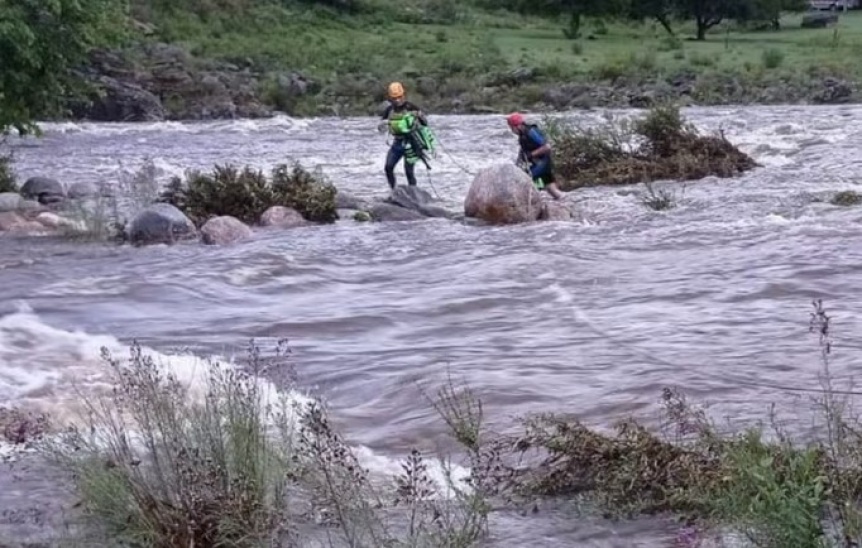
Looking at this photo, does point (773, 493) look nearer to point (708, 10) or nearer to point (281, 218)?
point (281, 218)

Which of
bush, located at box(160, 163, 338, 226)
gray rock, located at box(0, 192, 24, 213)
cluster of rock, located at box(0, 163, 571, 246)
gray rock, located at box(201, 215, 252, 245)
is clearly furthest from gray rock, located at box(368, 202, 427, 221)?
gray rock, located at box(0, 192, 24, 213)

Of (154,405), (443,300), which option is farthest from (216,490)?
(443,300)

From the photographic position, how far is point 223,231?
57.6ft

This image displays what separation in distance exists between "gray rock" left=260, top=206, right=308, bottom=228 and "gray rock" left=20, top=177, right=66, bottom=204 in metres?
3.98

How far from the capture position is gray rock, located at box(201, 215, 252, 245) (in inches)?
685

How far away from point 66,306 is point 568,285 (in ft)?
15.7

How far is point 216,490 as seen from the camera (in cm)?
612

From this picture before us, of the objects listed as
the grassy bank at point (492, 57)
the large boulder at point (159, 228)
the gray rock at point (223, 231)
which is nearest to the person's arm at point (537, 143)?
the gray rock at point (223, 231)

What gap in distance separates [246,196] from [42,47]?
343cm

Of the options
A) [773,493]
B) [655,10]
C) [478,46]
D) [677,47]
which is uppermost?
[655,10]

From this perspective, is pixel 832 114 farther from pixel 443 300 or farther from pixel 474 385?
pixel 474 385

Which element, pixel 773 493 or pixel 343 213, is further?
pixel 343 213

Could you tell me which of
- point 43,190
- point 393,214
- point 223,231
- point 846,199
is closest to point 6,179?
point 43,190

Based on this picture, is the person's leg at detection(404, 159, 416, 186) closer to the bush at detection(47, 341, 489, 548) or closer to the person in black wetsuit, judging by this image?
the person in black wetsuit
